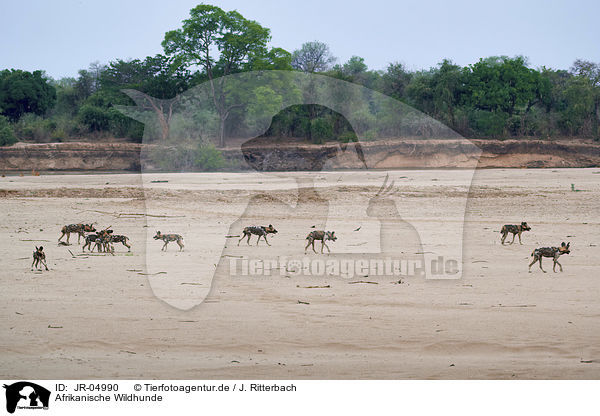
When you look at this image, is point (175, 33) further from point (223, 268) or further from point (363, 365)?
point (363, 365)

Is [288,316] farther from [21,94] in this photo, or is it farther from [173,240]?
[21,94]

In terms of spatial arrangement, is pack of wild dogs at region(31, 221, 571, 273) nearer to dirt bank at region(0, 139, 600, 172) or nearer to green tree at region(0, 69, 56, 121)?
dirt bank at region(0, 139, 600, 172)

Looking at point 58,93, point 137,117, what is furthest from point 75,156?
point 58,93

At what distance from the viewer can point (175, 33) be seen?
1827 inches

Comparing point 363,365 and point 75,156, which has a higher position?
point 75,156

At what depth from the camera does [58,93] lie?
61.4 metres

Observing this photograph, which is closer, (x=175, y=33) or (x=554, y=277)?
(x=554, y=277)

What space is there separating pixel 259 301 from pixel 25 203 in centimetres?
1588

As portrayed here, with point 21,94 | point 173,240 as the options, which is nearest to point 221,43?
point 21,94

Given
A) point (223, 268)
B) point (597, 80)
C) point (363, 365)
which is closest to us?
point (363, 365)

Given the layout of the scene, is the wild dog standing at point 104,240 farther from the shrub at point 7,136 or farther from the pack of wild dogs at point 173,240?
the shrub at point 7,136

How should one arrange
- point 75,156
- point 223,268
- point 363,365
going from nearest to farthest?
point 363,365 < point 223,268 < point 75,156

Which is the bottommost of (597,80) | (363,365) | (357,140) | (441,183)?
(363,365)

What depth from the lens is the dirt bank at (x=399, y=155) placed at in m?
42.3
